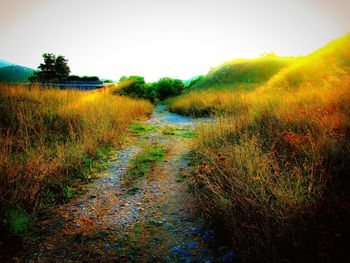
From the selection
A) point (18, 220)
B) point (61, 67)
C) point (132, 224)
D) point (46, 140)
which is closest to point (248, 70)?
point (46, 140)

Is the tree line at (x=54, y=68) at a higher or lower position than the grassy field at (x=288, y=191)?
higher

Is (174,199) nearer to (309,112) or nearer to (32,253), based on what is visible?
(32,253)

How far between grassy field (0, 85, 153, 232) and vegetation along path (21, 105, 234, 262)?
0.44m

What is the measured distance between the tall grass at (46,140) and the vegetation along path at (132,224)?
1.71 ft

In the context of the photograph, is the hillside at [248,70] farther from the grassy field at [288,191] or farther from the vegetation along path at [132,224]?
the vegetation along path at [132,224]

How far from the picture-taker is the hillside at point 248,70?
31.5 metres

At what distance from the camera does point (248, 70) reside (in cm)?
3359

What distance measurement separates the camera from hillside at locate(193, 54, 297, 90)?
31.5 meters

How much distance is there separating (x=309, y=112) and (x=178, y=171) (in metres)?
3.21

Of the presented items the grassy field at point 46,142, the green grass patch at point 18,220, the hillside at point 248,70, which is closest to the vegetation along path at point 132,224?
the green grass patch at point 18,220

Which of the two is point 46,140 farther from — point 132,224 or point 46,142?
point 132,224

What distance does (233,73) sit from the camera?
1359 inches

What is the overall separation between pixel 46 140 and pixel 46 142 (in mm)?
192

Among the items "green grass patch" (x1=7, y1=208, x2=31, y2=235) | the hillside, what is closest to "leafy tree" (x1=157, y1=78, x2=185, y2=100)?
the hillside
